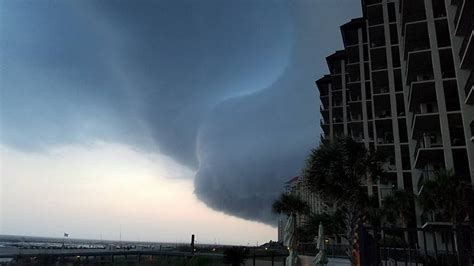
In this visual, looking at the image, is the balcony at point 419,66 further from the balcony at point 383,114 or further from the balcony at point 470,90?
the balcony at point 383,114

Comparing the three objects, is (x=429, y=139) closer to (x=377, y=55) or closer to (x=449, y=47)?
(x=449, y=47)

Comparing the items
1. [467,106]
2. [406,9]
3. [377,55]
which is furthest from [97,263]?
[377,55]

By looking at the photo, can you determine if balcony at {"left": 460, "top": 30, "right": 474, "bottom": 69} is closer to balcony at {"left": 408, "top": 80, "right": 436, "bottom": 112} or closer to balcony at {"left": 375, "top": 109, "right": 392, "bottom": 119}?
balcony at {"left": 408, "top": 80, "right": 436, "bottom": 112}

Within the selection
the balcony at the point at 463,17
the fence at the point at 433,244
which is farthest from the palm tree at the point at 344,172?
the fence at the point at 433,244

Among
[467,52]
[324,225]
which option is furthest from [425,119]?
[324,225]

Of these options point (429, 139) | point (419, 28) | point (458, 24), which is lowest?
point (429, 139)

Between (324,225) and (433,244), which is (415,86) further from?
(433,244)

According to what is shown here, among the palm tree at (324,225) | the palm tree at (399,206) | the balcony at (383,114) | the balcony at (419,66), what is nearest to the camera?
the palm tree at (399,206)
